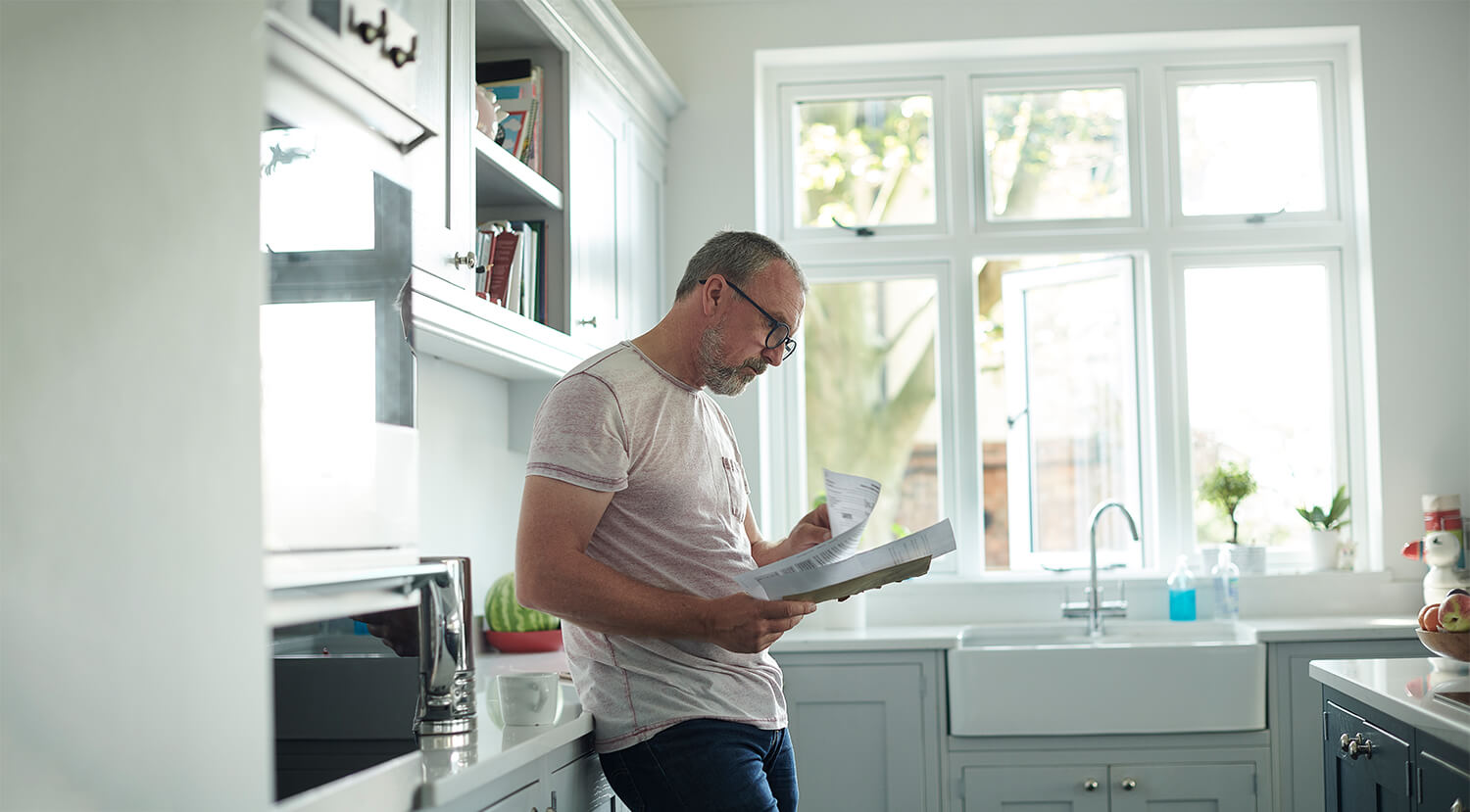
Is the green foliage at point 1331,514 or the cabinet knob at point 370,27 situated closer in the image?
the cabinet knob at point 370,27

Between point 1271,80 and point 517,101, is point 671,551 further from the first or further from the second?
point 1271,80

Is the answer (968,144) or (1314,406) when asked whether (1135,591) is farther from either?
(968,144)

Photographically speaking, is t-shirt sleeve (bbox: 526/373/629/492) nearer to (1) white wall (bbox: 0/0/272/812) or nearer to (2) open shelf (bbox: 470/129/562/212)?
(1) white wall (bbox: 0/0/272/812)

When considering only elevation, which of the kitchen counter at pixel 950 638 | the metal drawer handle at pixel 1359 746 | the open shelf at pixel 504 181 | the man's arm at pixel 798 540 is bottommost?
the metal drawer handle at pixel 1359 746

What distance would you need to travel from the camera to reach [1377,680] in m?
1.93

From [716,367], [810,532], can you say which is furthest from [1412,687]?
[716,367]

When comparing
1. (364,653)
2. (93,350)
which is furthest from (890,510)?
(93,350)

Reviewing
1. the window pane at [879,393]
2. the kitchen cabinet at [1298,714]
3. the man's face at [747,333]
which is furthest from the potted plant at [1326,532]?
the man's face at [747,333]

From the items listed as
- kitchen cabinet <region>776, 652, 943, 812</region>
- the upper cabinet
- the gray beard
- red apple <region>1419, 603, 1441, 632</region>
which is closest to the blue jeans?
the gray beard

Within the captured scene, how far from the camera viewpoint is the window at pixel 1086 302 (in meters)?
3.66

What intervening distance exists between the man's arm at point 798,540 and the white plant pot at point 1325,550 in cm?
219

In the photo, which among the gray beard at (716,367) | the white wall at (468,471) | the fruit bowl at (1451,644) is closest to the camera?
the gray beard at (716,367)

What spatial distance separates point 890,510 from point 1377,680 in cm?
187

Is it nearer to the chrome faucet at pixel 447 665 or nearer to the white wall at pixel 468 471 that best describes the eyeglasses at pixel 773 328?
the chrome faucet at pixel 447 665
